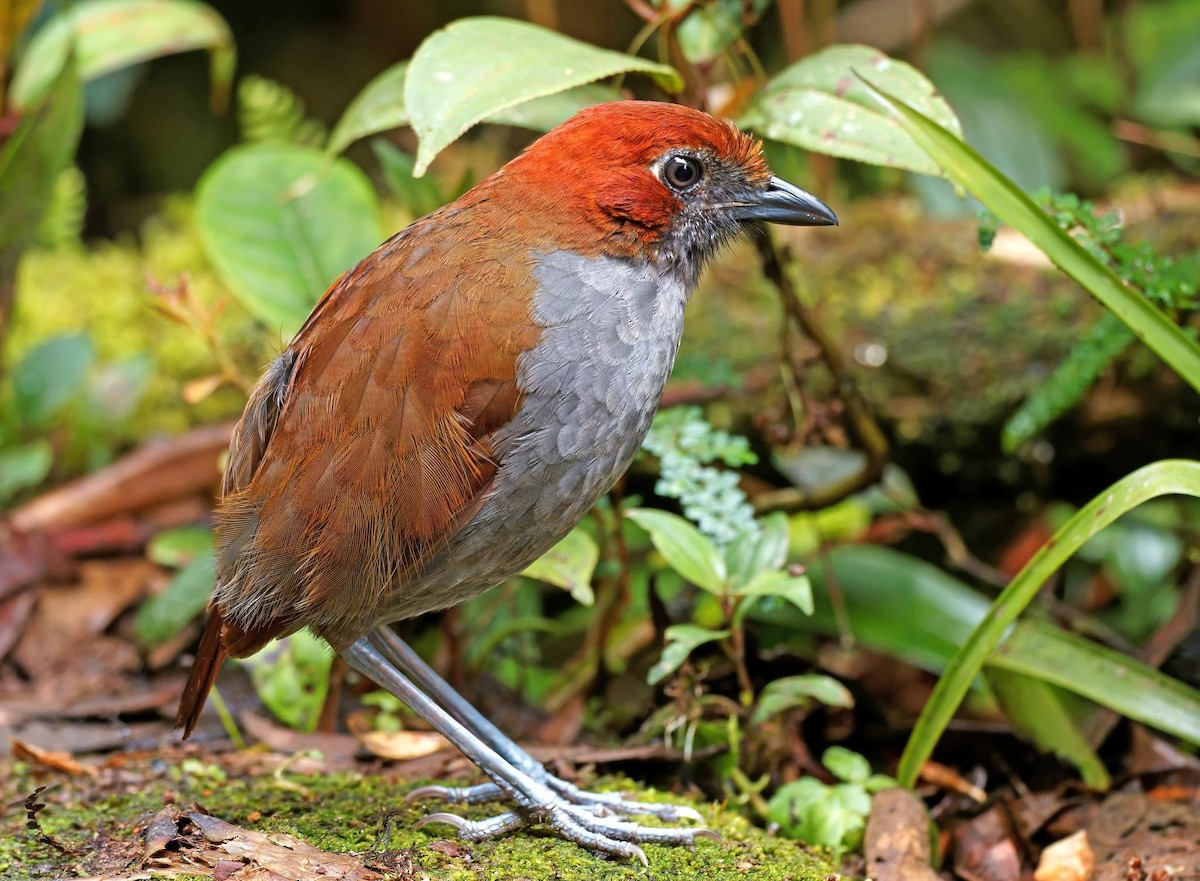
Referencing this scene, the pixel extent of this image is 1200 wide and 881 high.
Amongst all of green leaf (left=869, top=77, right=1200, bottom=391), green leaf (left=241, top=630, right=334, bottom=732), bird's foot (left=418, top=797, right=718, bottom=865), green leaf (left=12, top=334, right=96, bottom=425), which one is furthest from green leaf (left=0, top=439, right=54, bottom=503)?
green leaf (left=869, top=77, right=1200, bottom=391)

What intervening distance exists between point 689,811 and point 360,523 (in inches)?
38.7

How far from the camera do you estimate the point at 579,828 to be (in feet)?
8.74

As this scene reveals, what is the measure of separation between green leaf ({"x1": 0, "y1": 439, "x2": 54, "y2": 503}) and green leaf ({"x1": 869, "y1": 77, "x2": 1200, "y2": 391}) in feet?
9.85

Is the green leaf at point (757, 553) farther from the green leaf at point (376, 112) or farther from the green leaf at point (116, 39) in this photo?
the green leaf at point (116, 39)

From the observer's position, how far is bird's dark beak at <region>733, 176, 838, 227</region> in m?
2.85

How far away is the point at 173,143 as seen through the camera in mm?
7496

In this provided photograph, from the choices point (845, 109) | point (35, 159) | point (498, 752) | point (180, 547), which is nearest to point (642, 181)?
point (845, 109)

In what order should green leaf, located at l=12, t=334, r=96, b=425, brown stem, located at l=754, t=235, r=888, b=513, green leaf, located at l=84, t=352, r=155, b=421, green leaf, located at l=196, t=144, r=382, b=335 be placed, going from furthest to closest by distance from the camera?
green leaf, located at l=84, t=352, r=155, b=421 < green leaf, located at l=12, t=334, r=96, b=425 < green leaf, located at l=196, t=144, r=382, b=335 < brown stem, located at l=754, t=235, r=888, b=513

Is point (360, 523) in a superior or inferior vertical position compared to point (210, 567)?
superior

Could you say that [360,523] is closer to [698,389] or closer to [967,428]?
[698,389]

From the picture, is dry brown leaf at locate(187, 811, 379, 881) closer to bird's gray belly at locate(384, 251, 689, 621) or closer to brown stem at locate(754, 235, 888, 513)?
bird's gray belly at locate(384, 251, 689, 621)

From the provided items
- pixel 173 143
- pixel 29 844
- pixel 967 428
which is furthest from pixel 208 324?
pixel 173 143

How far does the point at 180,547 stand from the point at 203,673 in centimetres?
120

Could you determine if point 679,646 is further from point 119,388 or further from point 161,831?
point 119,388
